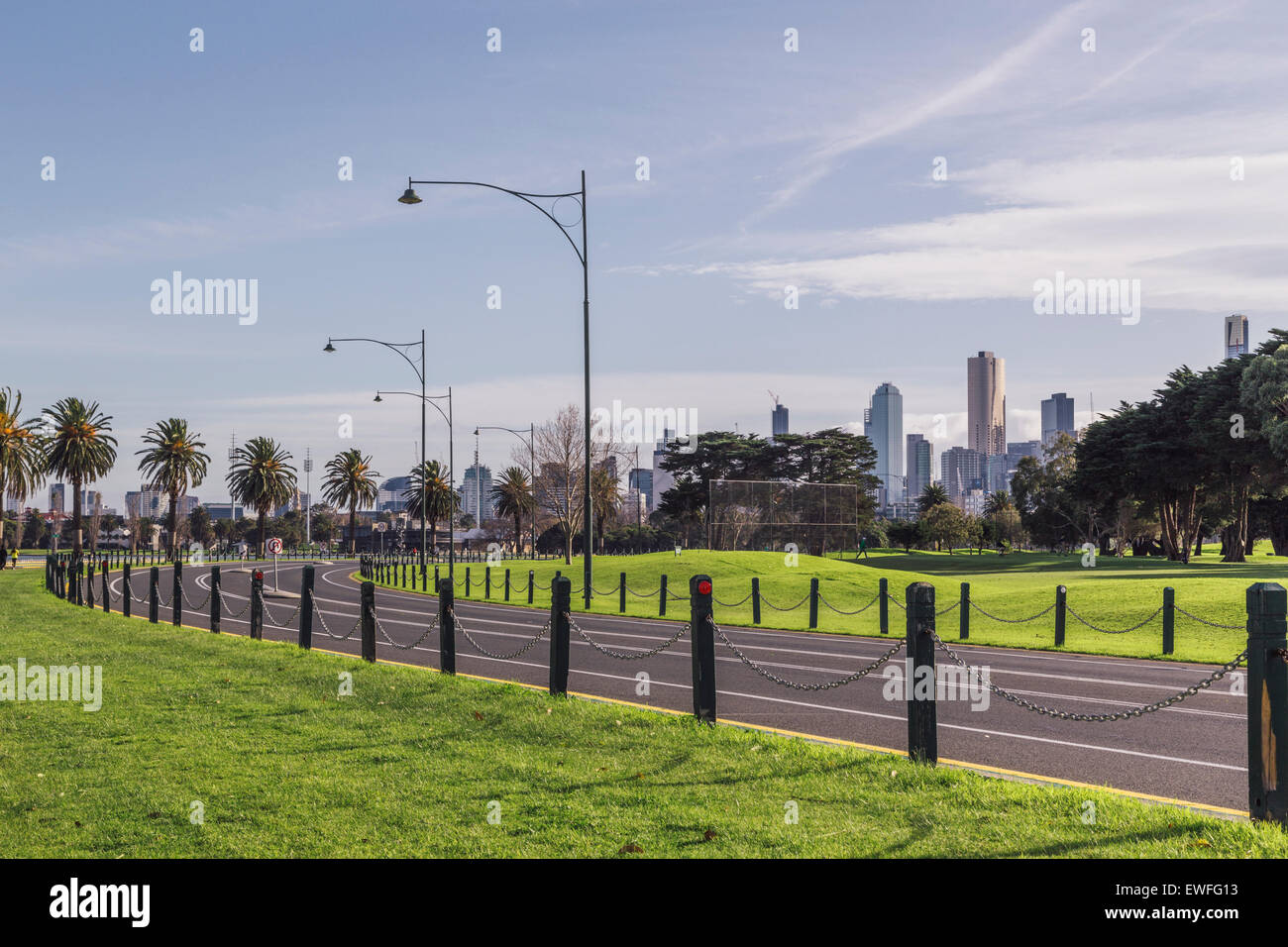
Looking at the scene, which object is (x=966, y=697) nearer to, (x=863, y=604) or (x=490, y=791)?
(x=490, y=791)

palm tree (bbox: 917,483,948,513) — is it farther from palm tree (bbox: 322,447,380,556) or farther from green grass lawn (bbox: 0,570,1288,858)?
green grass lawn (bbox: 0,570,1288,858)

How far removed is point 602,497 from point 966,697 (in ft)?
244

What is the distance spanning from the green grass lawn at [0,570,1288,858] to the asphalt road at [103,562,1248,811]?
123 centimetres

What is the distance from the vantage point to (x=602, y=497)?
284 ft

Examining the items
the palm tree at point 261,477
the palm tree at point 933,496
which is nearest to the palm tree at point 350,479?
the palm tree at point 261,477

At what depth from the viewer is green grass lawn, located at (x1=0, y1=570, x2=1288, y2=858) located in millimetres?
6227

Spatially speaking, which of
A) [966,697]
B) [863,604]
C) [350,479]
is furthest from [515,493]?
[966,697]

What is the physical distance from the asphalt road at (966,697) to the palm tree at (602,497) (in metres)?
59.5

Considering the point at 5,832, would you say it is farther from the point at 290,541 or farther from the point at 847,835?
the point at 290,541

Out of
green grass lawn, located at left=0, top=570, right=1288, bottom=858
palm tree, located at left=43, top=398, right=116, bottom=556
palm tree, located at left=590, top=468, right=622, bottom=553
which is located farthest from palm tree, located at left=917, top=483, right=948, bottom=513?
green grass lawn, located at left=0, top=570, right=1288, bottom=858

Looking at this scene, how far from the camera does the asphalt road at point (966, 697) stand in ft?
28.7

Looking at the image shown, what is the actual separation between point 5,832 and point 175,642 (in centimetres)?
1215

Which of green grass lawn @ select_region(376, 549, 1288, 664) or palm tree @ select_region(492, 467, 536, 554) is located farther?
palm tree @ select_region(492, 467, 536, 554)
